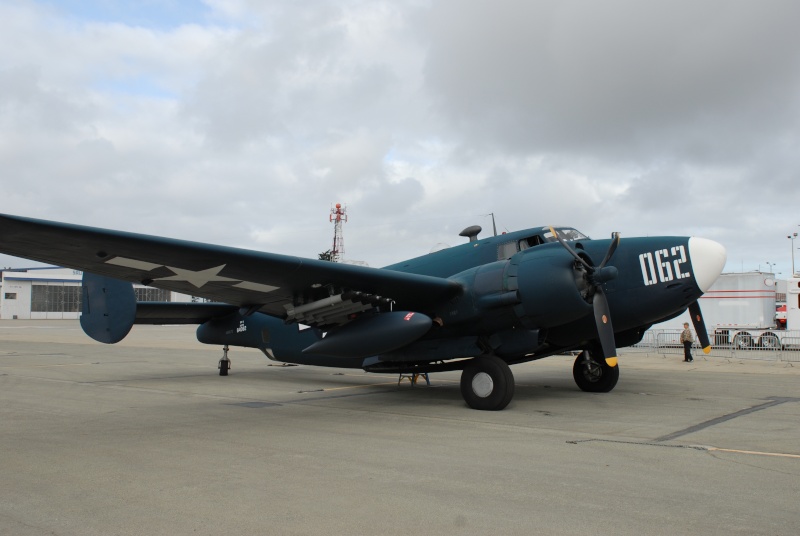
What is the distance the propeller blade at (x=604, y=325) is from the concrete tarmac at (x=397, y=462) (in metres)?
0.96

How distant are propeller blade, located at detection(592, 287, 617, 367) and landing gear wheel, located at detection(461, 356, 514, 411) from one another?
162 centimetres

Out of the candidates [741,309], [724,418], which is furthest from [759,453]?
[741,309]

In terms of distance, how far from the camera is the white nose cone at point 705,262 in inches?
394

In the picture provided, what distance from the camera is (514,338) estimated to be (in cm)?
1036

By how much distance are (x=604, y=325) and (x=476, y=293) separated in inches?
86.1

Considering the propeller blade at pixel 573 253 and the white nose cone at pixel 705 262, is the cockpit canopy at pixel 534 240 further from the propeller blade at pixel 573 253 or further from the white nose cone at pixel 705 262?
the white nose cone at pixel 705 262

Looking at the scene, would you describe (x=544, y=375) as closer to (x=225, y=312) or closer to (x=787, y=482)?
(x=225, y=312)

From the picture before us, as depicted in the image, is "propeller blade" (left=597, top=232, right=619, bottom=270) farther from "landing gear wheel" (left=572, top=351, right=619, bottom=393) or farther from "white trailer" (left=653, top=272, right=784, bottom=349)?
"white trailer" (left=653, top=272, right=784, bottom=349)

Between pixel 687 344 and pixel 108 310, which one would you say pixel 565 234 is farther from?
pixel 687 344

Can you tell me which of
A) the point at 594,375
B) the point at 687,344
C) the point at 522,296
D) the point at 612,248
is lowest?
the point at 594,375

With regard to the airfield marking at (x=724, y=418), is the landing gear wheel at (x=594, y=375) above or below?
above

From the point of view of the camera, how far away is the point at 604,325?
9812 mm

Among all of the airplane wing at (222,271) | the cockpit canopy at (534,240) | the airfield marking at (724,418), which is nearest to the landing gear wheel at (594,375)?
the airfield marking at (724,418)

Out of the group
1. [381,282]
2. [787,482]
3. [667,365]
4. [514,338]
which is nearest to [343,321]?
[381,282]
